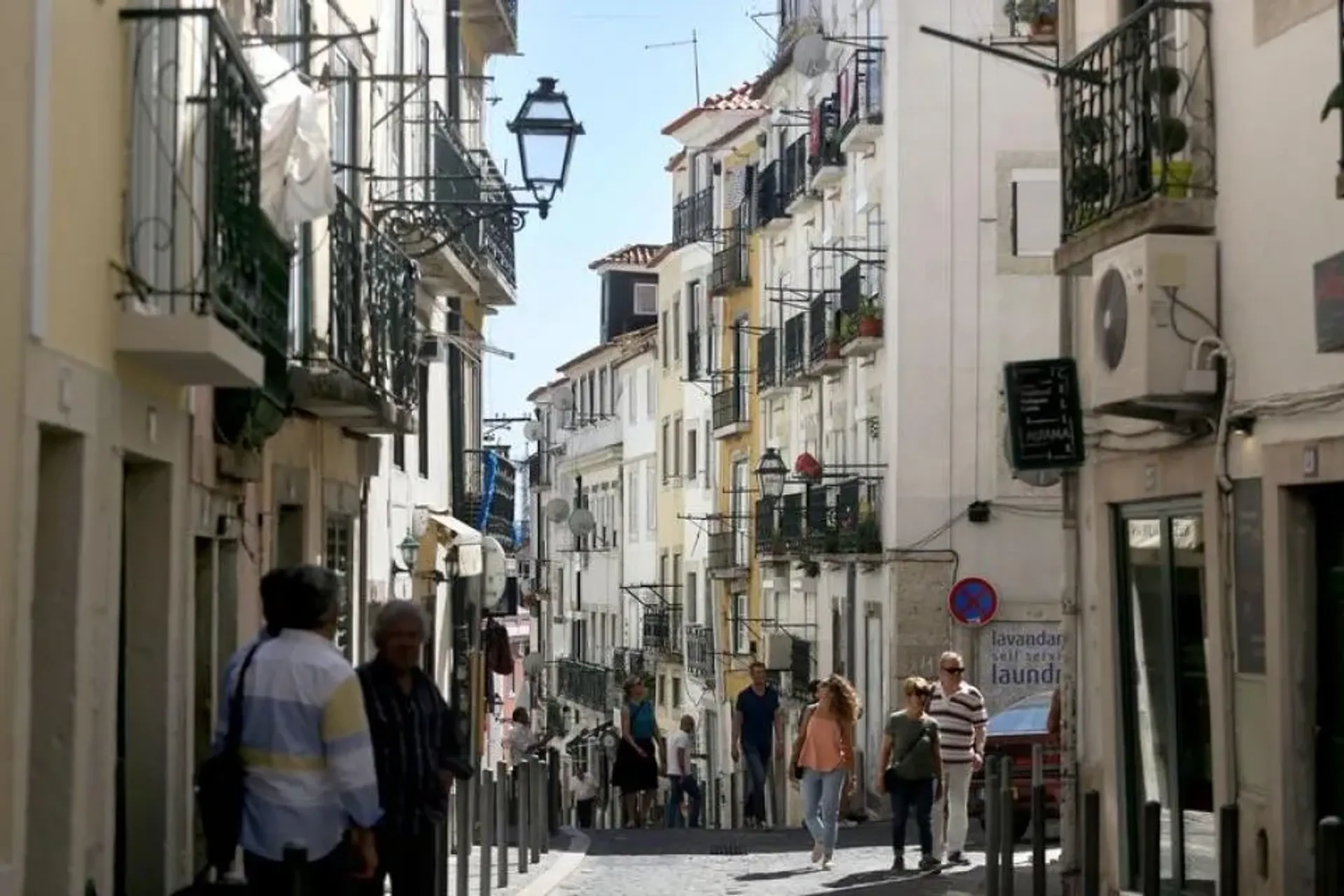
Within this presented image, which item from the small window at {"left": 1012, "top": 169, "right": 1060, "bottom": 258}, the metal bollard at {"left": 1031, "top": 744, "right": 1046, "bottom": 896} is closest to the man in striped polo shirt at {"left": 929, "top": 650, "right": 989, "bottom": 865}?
the small window at {"left": 1012, "top": 169, "right": 1060, "bottom": 258}

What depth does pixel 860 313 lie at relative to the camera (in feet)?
130

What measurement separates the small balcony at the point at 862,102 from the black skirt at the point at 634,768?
12.0 meters

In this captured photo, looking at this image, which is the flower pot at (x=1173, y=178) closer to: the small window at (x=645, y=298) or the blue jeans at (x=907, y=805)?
the blue jeans at (x=907, y=805)

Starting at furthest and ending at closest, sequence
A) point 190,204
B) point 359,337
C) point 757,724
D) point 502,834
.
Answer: point 757,724 → point 359,337 → point 502,834 → point 190,204

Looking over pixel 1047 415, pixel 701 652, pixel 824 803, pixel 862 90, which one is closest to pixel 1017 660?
pixel 862 90

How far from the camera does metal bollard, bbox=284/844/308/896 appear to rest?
28.8ft

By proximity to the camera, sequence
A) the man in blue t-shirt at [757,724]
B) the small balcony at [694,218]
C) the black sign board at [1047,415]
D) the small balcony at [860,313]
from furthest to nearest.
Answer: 1. the small balcony at [694,218]
2. the small balcony at [860,313]
3. the man in blue t-shirt at [757,724]
4. the black sign board at [1047,415]

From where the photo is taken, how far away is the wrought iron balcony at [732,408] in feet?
178

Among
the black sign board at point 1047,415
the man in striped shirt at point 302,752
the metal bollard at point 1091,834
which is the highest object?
the black sign board at point 1047,415

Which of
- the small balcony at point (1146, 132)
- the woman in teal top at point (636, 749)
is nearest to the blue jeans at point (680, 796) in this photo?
the woman in teal top at point (636, 749)

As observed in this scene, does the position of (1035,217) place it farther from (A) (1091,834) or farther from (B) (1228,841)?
(B) (1228,841)

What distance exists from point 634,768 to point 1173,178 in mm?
16597

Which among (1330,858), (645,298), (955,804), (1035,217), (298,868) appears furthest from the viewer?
(645,298)

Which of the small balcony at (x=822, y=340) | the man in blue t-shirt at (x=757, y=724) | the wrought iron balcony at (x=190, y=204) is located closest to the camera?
the wrought iron balcony at (x=190, y=204)
